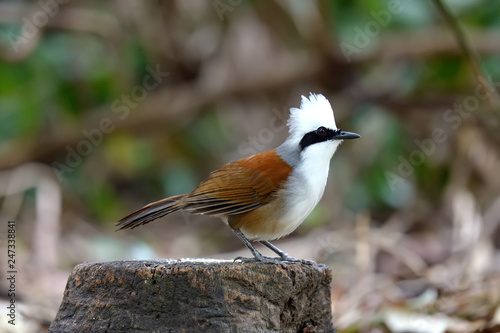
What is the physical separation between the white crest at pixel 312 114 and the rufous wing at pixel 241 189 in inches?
10.6

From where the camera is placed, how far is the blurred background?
781 cm

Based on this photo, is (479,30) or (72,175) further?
(72,175)

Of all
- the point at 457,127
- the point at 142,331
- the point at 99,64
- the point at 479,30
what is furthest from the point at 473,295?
the point at 99,64

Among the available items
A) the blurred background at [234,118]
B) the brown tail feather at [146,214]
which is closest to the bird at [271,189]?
the brown tail feather at [146,214]

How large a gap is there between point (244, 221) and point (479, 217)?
3998 millimetres

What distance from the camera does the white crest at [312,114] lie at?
422cm

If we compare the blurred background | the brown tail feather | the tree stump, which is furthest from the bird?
the blurred background

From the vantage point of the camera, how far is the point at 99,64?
31.2 feet

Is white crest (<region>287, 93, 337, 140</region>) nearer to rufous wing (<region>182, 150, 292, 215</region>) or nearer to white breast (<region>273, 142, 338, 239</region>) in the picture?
white breast (<region>273, 142, 338, 239</region>)

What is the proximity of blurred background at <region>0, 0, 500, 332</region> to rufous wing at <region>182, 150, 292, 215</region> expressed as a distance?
2.97m

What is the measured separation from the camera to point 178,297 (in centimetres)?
325

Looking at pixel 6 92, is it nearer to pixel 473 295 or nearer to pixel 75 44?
pixel 75 44

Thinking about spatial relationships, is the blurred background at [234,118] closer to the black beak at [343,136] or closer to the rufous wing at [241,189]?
the black beak at [343,136]

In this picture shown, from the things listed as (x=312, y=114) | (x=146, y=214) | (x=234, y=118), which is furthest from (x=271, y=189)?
(x=234, y=118)
